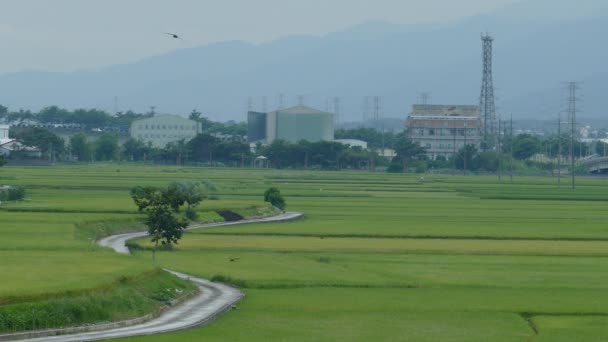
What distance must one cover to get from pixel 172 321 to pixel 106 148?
160 m

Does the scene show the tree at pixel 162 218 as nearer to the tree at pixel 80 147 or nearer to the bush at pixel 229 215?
the bush at pixel 229 215

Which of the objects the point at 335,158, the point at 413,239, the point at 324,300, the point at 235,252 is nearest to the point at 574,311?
the point at 324,300

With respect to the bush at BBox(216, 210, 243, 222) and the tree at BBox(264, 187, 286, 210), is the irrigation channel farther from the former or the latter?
the tree at BBox(264, 187, 286, 210)

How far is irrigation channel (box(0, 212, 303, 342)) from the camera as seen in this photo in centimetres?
3133

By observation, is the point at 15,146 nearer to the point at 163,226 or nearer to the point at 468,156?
the point at 468,156

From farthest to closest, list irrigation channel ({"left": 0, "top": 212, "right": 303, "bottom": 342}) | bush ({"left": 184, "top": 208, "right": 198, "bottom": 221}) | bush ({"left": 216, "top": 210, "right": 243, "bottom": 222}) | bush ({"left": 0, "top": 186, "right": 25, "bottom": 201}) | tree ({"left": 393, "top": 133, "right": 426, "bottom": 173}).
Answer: tree ({"left": 393, "top": 133, "right": 426, "bottom": 173}) < bush ({"left": 0, "top": 186, "right": 25, "bottom": 201}) < bush ({"left": 216, "top": 210, "right": 243, "bottom": 222}) < bush ({"left": 184, "top": 208, "right": 198, "bottom": 221}) < irrigation channel ({"left": 0, "top": 212, "right": 303, "bottom": 342})

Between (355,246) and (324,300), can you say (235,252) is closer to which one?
(355,246)

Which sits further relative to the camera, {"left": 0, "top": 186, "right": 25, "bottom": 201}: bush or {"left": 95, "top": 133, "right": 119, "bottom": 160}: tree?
{"left": 95, "top": 133, "right": 119, "bottom": 160}: tree

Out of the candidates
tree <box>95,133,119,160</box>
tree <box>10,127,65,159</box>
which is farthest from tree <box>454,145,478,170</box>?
tree <box>10,127,65,159</box>

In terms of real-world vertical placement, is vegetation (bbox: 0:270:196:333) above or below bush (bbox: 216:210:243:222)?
below

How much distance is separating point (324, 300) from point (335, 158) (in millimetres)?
143290

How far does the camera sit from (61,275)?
125ft

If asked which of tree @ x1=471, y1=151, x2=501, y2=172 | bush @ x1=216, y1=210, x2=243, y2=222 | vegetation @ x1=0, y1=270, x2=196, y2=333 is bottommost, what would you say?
vegetation @ x1=0, y1=270, x2=196, y2=333

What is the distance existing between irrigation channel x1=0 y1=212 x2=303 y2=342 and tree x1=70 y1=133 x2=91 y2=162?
144 m
